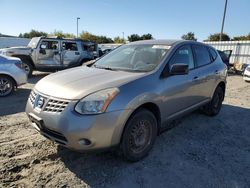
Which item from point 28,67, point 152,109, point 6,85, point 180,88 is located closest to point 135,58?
point 180,88

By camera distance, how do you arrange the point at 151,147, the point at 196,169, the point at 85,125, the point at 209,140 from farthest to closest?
the point at 209,140
the point at 151,147
the point at 196,169
the point at 85,125

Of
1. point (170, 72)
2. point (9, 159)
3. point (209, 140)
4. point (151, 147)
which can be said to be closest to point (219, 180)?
point (151, 147)

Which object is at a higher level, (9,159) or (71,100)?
(71,100)

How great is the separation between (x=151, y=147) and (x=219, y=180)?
1.05 meters

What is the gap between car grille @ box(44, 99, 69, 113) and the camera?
9.64 feet

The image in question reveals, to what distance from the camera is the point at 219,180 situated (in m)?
3.21

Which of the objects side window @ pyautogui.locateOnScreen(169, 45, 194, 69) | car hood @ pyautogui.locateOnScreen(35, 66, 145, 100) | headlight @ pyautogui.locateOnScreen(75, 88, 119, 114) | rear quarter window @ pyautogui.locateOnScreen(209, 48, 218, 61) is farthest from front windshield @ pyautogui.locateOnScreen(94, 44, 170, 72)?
rear quarter window @ pyautogui.locateOnScreen(209, 48, 218, 61)

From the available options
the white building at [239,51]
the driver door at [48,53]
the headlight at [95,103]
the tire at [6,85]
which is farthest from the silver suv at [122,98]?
the white building at [239,51]

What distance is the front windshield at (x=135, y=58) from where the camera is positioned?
12.9ft

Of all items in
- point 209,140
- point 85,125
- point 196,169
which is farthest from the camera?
point 209,140

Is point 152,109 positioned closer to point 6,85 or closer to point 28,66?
point 6,85

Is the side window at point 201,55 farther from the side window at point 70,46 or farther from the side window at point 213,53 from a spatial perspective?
the side window at point 70,46

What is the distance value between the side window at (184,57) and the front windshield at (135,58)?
0.63 feet

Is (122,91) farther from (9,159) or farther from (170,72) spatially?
(9,159)
